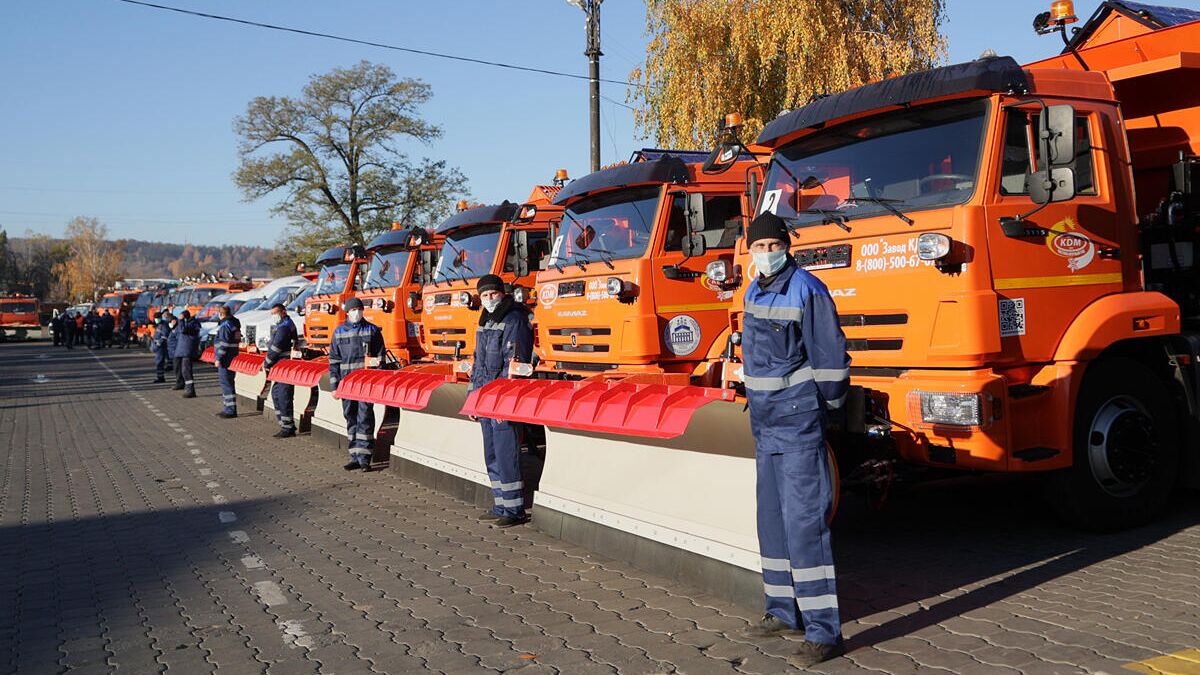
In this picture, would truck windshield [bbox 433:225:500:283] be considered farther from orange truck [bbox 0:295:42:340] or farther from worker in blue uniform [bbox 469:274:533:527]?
orange truck [bbox 0:295:42:340]

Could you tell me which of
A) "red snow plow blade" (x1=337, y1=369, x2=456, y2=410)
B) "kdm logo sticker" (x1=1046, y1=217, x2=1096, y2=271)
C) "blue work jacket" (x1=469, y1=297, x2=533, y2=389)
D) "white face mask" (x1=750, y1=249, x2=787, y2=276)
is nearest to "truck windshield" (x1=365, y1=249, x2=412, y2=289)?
"red snow plow blade" (x1=337, y1=369, x2=456, y2=410)

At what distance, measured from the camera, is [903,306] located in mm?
6441

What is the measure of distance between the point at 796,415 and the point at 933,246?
187 cm

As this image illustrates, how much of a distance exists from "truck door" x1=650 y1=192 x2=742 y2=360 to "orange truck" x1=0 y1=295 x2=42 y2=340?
218ft

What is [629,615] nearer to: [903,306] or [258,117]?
[903,306]

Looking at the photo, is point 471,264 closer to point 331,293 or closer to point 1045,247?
point 331,293

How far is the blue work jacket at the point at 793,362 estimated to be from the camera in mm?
4828

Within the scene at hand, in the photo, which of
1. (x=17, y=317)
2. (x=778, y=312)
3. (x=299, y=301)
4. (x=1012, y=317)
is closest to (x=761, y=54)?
(x=299, y=301)

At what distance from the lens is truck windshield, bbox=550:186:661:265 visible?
9.62 m

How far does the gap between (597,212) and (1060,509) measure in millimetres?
5091

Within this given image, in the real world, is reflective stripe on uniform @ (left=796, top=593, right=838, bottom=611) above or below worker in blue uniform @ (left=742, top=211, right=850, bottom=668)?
below

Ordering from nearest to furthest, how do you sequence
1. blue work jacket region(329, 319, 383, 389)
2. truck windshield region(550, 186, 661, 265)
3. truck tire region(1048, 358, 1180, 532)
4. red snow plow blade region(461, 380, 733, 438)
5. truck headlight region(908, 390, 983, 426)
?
truck headlight region(908, 390, 983, 426), red snow plow blade region(461, 380, 733, 438), truck tire region(1048, 358, 1180, 532), truck windshield region(550, 186, 661, 265), blue work jacket region(329, 319, 383, 389)

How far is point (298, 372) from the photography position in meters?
14.1

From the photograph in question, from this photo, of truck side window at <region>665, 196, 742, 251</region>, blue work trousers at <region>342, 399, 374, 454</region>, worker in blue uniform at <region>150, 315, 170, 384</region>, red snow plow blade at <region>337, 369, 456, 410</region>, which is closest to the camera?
truck side window at <region>665, 196, 742, 251</region>
